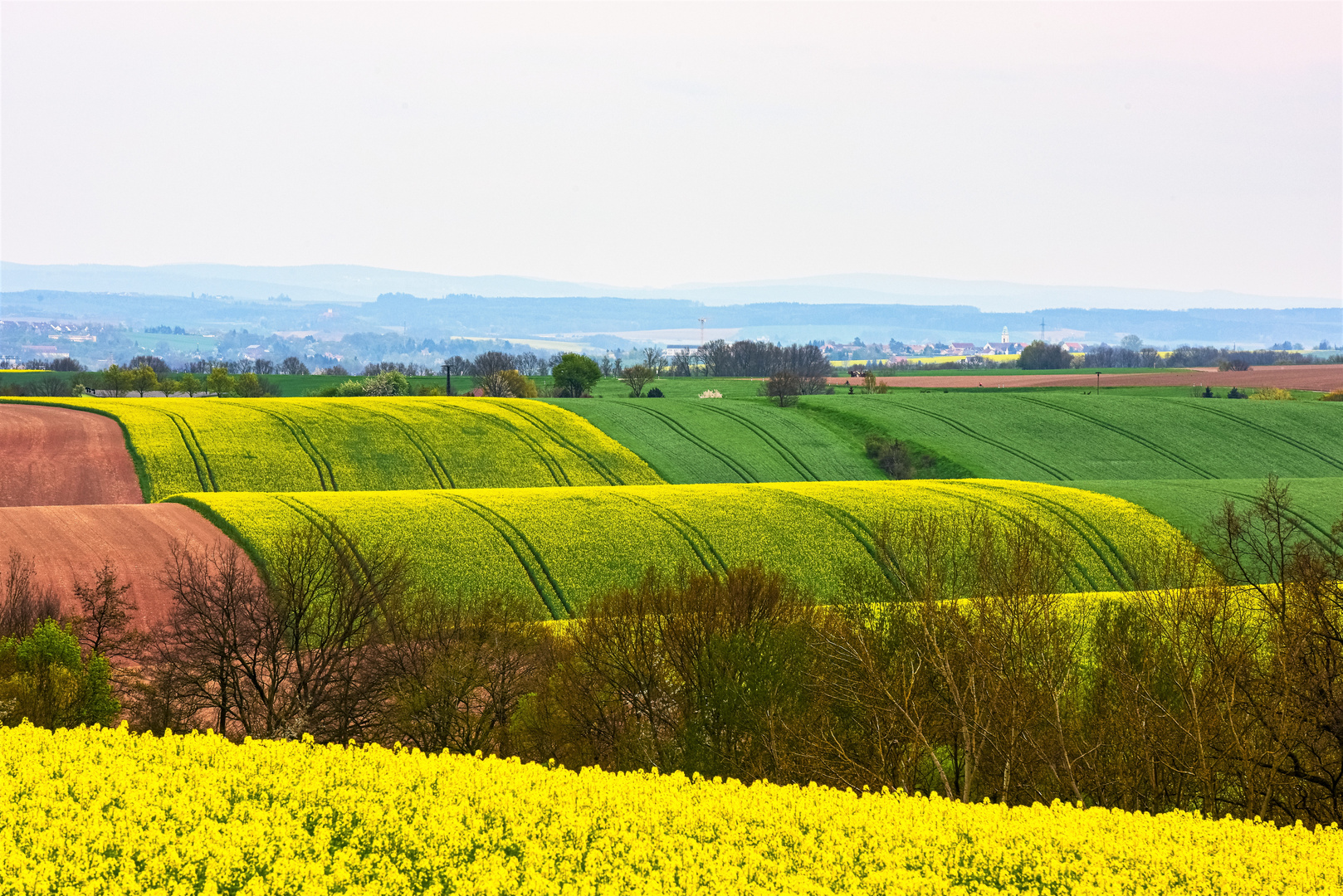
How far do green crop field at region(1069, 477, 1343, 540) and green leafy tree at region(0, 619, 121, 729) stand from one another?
178 feet

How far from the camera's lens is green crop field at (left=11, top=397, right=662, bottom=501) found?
243ft

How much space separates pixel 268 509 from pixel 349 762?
145 feet

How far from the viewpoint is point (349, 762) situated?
54.1 feet

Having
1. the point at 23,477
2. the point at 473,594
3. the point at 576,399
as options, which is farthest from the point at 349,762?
the point at 576,399

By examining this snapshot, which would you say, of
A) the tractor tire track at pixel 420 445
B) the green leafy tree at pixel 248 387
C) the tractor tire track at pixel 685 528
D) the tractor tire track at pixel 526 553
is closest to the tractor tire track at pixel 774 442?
the tractor tire track at pixel 685 528

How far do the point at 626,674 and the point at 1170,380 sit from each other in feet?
502

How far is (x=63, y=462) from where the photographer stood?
7212 centimetres

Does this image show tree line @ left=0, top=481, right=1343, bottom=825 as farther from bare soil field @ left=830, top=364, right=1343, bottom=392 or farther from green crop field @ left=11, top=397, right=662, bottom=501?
bare soil field @ left=830, top=364, right=1343, bottom=392

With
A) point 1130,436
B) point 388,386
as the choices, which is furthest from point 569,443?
point 388,386

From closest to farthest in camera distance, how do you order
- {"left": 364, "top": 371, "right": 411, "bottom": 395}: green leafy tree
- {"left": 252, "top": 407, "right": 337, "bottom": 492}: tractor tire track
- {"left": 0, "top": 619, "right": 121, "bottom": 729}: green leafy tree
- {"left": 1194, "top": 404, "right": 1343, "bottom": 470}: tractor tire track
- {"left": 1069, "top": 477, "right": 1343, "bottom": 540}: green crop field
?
{"left": 0, "top": 619, "right": 121, "bottom": 729}: green leafy tree → {"left": 1069, "top": 477, "right": 1343, "bottom": 540}: green crop field → {"left": 252, "top": 407, "right": 337, "bottom": 492}: tractor tire track → {"left": 1194, "top": 404, "right": 1343, "bottom": 470}: tractor tire track → {"left": 364, "top": 371, "right": 411, "bottom": 395}: green leafy tree

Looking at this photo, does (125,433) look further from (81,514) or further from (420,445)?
(81,514)

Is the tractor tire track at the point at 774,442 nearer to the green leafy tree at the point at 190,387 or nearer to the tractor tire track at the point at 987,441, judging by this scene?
the tractor tire track at the point at 987,441

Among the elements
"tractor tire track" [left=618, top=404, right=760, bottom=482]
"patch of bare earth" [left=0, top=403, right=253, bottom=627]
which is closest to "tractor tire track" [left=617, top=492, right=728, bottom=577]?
"tractor tire track" [left=618, top=404, right=760, bottom=482]

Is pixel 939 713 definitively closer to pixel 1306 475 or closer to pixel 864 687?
pixel 864 687
